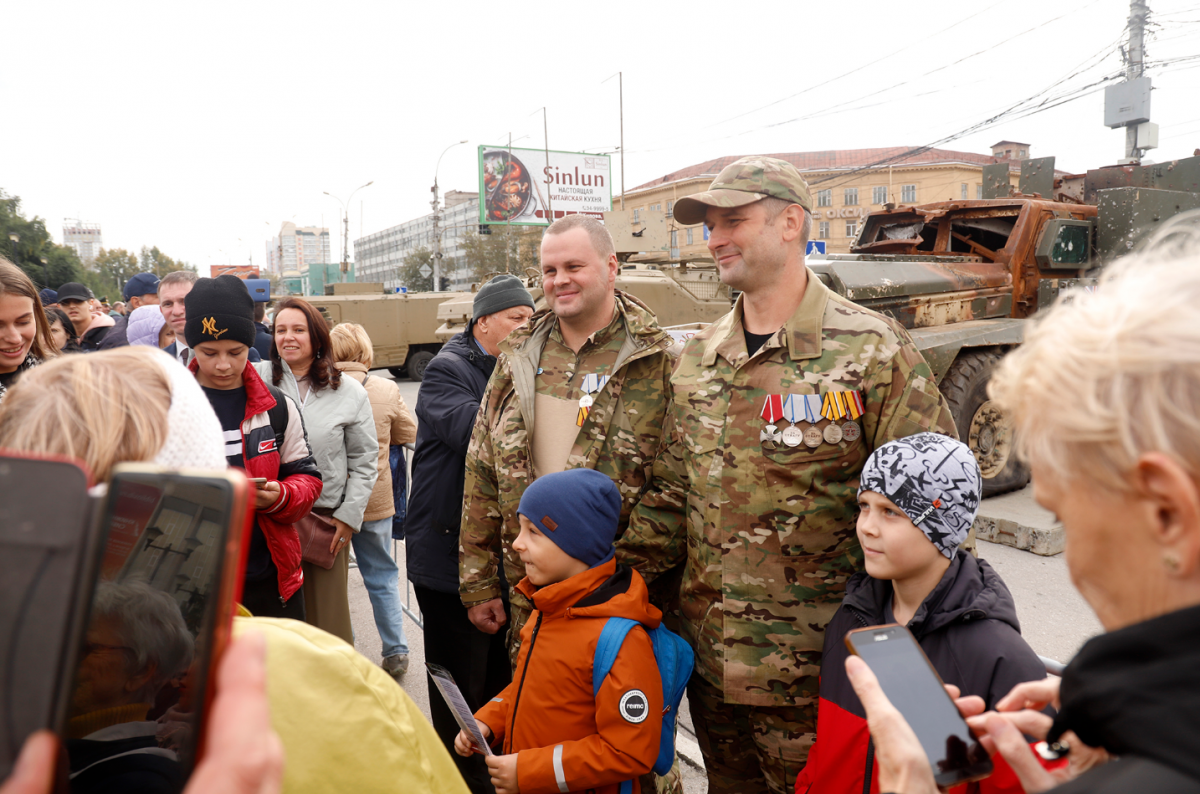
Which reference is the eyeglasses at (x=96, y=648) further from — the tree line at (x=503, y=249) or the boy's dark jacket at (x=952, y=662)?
the tree line at (x=503, y=249)

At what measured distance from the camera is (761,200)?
2.30 metres

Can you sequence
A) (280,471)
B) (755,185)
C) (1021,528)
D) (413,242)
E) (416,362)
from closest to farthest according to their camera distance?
(755,185) → (280,471) → (1021,528) → (416,362) → (413,242)

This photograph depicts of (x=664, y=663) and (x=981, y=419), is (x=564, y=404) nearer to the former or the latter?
(x=664, y=663)

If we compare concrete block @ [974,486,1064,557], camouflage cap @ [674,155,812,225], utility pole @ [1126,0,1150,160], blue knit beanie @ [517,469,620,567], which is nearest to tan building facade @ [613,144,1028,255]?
utility pole @ [1126,0,1150,160]

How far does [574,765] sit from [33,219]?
117 ft

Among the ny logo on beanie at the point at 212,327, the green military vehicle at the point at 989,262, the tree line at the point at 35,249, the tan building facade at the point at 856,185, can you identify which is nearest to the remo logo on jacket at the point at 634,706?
the ny logo on beanie at the point at 212,327

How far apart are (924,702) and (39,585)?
3.68 ft

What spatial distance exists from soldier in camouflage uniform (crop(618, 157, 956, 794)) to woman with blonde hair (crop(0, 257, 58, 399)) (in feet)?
7.46

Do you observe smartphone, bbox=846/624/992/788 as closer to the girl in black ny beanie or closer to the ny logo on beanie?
the girl in black ny beanie

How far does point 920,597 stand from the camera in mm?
1793

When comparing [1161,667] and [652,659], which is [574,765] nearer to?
[652,659]

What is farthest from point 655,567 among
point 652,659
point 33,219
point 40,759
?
point 33,219

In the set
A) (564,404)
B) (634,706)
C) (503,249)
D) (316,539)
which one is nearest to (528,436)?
(564,404)

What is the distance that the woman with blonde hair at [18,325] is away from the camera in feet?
8.39
